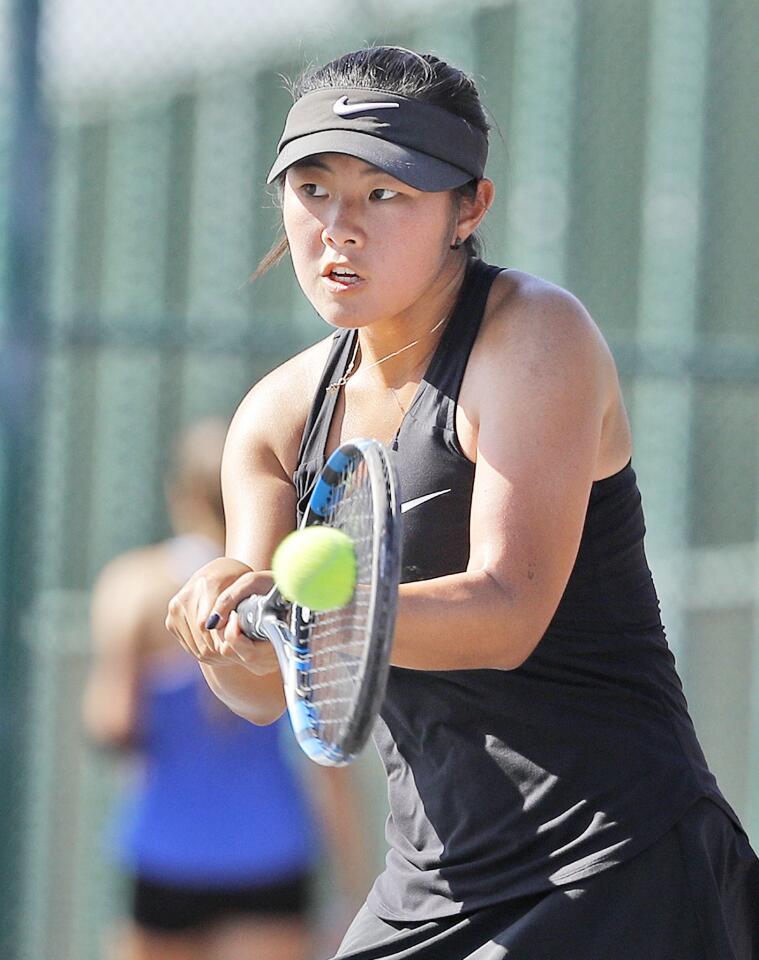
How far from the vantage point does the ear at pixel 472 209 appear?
233 cm

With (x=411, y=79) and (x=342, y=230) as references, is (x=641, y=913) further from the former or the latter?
(x=411, y=79)

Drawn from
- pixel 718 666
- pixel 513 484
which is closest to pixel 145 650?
pixel 513 484

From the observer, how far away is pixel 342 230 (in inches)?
86.3

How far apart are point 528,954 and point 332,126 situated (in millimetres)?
1058

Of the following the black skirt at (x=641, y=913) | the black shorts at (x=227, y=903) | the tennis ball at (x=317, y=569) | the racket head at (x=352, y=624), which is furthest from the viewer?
the black shorts at (x=227, y=903)

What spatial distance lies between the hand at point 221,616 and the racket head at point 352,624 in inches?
2.1

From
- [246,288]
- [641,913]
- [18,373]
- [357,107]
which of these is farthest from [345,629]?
[246,288]

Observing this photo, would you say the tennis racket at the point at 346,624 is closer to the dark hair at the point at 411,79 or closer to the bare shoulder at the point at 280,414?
the bare shoulder at the point at 280,414

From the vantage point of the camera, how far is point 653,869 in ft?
7.36

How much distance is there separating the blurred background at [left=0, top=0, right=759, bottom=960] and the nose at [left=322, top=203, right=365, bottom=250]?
196 centimetres

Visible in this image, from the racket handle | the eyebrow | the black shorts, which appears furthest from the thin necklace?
the black shorts

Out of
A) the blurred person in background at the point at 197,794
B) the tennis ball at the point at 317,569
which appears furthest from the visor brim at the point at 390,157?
the blurred person in background at the point at 197,794

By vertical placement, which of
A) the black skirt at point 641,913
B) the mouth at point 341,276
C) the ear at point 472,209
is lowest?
the black skirt at point 641,913

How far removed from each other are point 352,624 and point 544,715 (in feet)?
1.09
